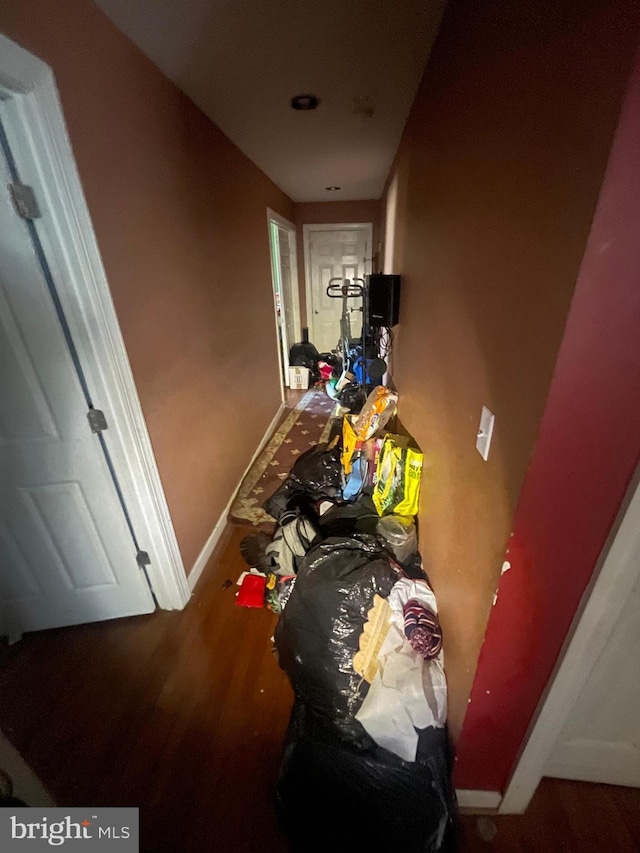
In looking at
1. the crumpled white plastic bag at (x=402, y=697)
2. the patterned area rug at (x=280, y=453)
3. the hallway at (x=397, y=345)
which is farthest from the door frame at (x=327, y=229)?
the crumpled white plastic bag at (x=402, y=697)

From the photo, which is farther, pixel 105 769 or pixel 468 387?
pixel 105 769

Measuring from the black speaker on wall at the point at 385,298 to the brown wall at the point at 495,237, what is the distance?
44 cm

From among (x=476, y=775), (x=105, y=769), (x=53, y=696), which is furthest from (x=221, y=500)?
(x=476, y=775)

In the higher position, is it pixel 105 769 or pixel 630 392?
pixel 630 392

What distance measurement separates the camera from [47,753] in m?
1.21

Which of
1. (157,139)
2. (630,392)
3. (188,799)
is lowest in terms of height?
(188,799)

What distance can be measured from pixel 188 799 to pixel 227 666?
1.32 feet

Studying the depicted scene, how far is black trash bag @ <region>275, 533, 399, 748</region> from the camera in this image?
1037 millimetres

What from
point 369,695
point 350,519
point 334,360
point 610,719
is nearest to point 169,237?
point 350,519

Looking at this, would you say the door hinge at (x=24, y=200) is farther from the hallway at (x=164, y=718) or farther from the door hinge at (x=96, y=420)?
the hallway at (x=164, y=718)

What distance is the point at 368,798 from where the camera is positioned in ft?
3.04

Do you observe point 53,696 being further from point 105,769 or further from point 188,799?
point 188,799

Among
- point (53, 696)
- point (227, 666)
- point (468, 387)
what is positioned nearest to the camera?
point (468, 387)

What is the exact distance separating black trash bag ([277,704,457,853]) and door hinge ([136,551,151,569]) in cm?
97
